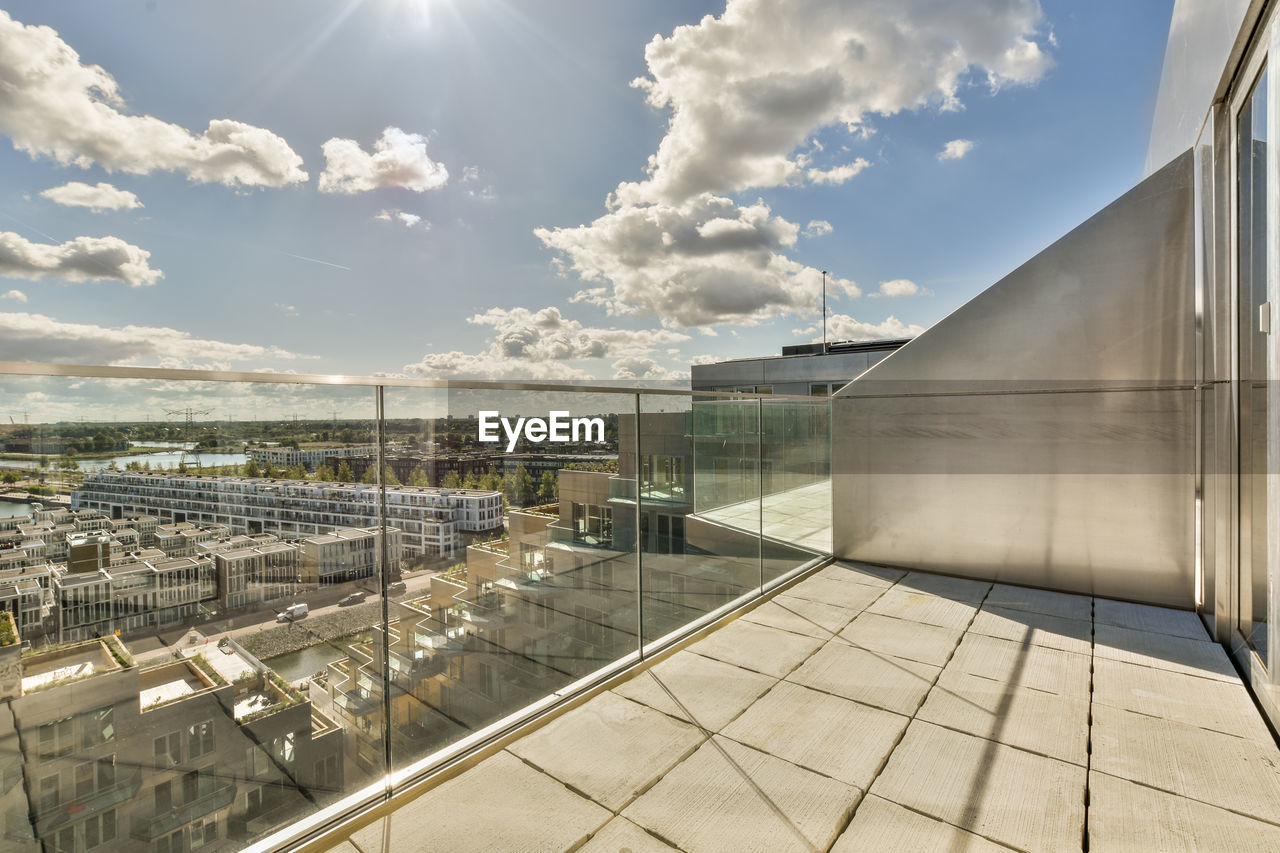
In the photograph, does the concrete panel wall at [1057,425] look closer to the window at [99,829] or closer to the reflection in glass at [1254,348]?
the reflection in glass at [1254,348]

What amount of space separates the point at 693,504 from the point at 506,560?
1.85 m

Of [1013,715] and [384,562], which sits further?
[1013,715]

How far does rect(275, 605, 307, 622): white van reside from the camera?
164cm

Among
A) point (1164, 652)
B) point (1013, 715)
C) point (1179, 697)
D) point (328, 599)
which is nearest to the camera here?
point (328, 599)

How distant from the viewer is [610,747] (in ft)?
7.70

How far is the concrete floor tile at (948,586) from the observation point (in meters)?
4.40

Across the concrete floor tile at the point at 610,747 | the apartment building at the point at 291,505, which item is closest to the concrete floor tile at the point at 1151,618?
the concrete floor tile at the point at 610,747

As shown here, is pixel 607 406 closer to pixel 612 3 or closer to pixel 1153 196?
pixel 1153 196

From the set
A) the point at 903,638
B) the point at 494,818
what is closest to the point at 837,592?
the point at 903,638

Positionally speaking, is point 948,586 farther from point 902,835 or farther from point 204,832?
Answer: point 204,832

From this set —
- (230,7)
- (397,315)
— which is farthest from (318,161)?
(230,7)

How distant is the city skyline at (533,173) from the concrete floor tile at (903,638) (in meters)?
3.05

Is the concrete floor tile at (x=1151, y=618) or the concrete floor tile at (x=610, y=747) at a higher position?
the concrete floor tile at (x=610, y=747)

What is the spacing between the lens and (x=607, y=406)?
9.65ft
